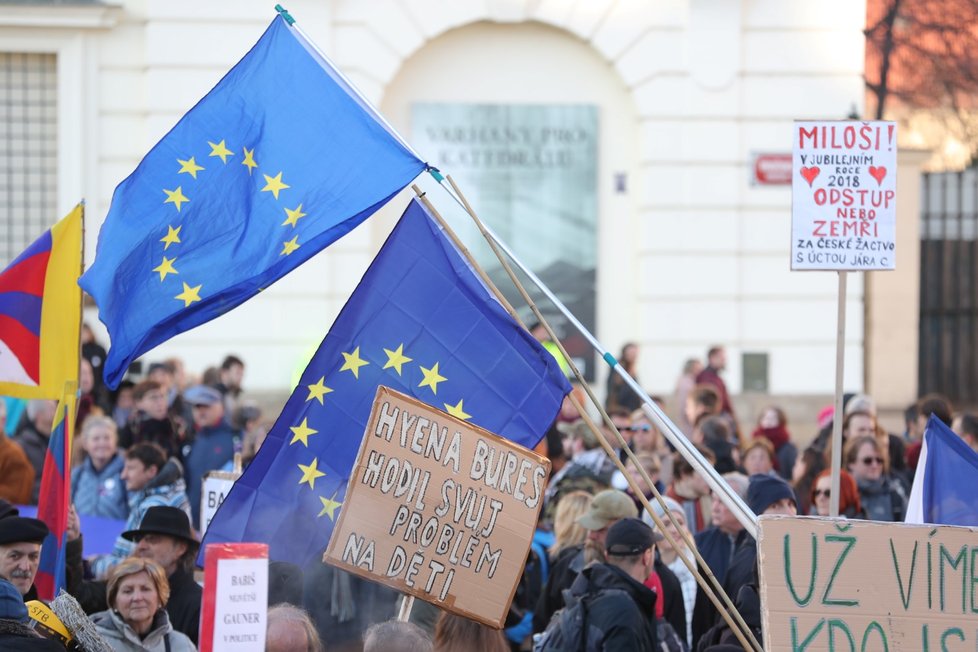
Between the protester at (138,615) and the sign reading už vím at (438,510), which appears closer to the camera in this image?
the sign reading už vím at (438,510)

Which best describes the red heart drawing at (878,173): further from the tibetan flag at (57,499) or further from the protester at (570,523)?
the tibetan flag at (57,499)

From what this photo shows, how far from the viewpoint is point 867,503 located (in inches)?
328

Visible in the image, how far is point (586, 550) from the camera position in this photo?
633cm

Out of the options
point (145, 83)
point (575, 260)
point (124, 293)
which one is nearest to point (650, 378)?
point (575, 260)

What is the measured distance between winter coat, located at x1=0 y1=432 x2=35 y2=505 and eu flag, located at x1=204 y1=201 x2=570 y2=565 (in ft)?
11.7

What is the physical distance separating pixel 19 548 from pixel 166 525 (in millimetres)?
732

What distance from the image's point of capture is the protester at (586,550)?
643 centimetres

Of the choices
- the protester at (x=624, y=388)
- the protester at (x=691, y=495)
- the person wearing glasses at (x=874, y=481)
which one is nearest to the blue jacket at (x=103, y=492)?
the protester at (x=691, y=495)

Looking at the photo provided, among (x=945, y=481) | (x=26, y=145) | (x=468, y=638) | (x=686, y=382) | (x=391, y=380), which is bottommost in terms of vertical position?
(x=468, y=638)

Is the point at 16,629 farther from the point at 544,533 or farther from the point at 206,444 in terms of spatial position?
the point at 206,444

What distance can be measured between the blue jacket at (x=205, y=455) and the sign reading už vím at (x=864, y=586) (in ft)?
19.8

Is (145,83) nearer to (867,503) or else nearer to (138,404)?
(138,404)

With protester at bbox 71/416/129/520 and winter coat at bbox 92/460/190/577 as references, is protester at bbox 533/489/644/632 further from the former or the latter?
protester at bbox 71/416/129/520

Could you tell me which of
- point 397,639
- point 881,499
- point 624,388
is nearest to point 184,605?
point 397,639
